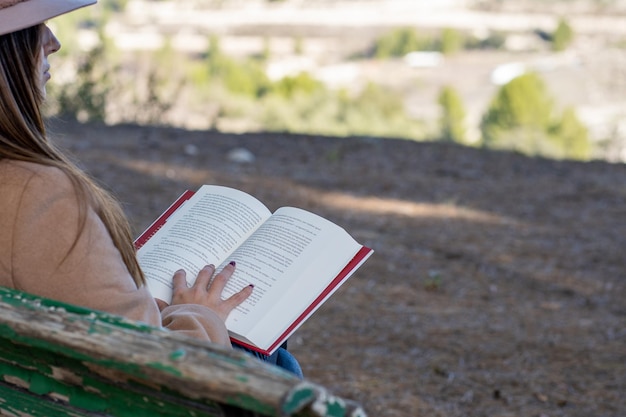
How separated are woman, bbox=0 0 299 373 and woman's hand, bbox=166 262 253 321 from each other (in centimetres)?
27

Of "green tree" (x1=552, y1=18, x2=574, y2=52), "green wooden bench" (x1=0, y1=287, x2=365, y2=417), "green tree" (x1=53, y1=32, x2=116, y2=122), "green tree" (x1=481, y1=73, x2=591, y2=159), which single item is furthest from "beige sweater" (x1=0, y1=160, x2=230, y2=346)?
"green tree" (x1=552, y1=18, x2=574, y2=52)

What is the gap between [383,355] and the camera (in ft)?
11.7

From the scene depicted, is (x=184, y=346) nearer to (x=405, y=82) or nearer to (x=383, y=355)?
(x=383, y=355)

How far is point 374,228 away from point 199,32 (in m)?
58.1

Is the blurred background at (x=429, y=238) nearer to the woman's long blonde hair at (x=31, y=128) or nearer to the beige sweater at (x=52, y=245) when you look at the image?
the woman's long blonde hair at (x=31, y=128)

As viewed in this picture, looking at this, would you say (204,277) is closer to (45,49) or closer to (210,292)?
(210,292)

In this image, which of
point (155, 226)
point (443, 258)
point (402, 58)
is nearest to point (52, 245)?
point (155, 226)

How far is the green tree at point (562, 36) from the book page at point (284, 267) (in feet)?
202

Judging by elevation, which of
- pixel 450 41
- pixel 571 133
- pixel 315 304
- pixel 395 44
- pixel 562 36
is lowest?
pixel 571 133

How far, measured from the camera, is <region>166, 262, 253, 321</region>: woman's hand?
1.56m

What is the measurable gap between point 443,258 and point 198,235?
134 inches

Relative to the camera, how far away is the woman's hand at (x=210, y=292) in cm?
156

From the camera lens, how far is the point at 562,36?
6116 cm

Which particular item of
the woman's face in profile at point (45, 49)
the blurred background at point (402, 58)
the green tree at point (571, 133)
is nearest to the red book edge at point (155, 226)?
the woman's face in profile at point (45, 49)
